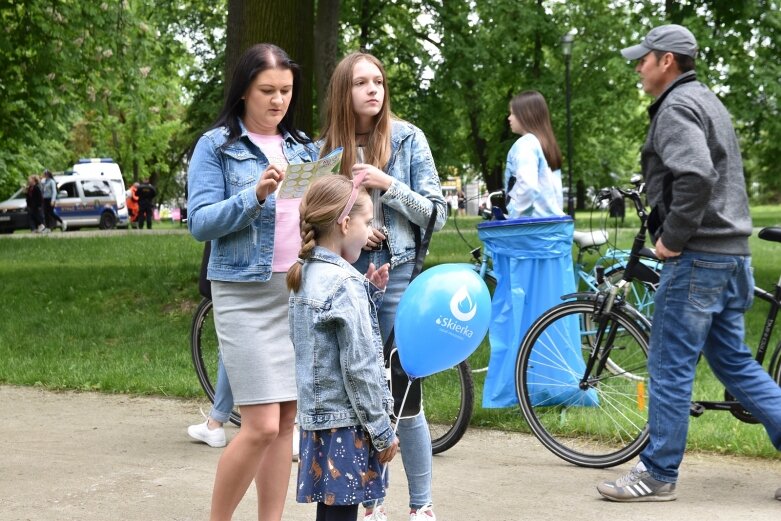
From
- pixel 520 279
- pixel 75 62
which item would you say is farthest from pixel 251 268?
pixel 75 62

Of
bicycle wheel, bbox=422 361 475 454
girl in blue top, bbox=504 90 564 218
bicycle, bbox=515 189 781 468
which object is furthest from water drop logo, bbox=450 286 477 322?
girl in blue top, bbox=504 90 564 218

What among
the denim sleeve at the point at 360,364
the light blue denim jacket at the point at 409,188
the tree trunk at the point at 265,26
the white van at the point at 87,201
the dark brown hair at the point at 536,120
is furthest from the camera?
the white van at the point at 87,201

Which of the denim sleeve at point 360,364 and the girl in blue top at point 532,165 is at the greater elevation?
the girl in blue top at point 532,165

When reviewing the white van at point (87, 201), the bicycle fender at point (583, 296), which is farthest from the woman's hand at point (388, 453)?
the white van at point (87, 201)

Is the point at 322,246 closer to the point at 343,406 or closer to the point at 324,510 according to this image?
the point at 343,406

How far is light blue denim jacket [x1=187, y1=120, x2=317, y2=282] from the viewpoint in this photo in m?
4.22

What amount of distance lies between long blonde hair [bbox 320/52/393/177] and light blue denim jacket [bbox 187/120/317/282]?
1.18 feet

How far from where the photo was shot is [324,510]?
3.69 metres

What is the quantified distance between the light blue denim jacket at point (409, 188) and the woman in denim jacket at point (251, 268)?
42 cm

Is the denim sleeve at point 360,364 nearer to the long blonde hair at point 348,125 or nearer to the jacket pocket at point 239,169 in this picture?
the jacket pocket at point 239,169

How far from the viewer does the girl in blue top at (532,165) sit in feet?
23.2

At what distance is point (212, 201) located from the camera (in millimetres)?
4273

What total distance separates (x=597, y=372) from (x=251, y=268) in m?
2.26

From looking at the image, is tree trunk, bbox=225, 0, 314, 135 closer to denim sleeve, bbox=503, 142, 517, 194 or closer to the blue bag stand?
denim sleeve, bbox=503, 142, 517, 194
